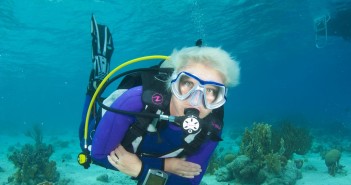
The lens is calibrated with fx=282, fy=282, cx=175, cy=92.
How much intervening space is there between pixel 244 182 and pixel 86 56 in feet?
112

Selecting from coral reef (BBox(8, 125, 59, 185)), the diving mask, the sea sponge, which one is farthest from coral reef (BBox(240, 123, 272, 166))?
coral reef (BBox(8, 125, 59, 185))

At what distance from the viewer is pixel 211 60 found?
3.45 m

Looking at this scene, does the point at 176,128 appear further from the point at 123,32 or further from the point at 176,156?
the point at 123,32

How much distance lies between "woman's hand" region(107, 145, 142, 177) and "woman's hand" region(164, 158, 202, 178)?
0.43 m

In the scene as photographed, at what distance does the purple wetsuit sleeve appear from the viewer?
136 inches

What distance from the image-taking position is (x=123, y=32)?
2797 centimetres

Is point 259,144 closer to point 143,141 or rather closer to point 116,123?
point 143,141

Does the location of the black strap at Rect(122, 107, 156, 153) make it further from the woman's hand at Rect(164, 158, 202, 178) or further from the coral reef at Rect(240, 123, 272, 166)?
the coral reef at Rect(240, 123, 272, 166)

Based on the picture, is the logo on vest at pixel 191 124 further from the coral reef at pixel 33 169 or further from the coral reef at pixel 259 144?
the coral reef at pixel 33 169

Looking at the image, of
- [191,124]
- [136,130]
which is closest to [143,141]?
[136,130]

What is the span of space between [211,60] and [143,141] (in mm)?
1507

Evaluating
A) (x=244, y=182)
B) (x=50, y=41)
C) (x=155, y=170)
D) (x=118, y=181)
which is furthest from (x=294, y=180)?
(x=50, y=41)

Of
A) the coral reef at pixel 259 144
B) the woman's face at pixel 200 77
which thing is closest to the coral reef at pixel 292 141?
the coral reef at pixel 259 144

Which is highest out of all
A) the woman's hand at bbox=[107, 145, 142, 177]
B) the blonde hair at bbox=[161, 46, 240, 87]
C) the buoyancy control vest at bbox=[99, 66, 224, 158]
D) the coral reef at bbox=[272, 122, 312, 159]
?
the coral reef at bbox=[272, 122, 312, 159]
